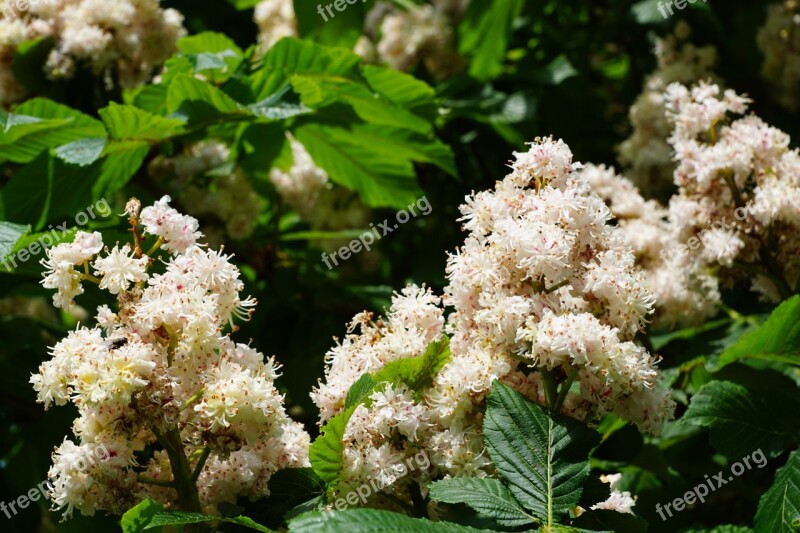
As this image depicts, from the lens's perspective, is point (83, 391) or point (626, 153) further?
point (626, 153)

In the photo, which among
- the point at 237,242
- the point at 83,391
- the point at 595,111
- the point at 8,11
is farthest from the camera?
the point at 595,111

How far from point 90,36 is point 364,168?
3.98 ft

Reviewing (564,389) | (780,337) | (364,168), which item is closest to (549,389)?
(564,389)

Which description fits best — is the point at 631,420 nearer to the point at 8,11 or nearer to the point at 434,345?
the point at 434,345

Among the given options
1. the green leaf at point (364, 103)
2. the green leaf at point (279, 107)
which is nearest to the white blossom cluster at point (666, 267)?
the green leaf at point (364, 103)

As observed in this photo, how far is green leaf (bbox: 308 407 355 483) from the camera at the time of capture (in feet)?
6.58

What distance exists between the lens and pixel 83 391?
1947 millimetres

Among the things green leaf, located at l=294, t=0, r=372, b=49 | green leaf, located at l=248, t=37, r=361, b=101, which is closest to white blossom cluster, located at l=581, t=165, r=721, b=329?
green leaf, located at l=248, t=37, r=361, b=101

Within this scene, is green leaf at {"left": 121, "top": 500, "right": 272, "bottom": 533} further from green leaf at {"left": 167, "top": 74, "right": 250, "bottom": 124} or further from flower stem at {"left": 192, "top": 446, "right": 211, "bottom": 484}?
green leaf at {"left": 167, "top": 74, "right": 250, "bottom": 124}

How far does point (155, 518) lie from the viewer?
181 centimetres

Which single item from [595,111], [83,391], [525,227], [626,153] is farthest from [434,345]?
[595,111]

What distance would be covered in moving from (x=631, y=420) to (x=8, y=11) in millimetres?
3080

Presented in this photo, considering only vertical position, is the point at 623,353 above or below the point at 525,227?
below

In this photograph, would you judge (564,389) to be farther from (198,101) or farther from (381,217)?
(381,217)
